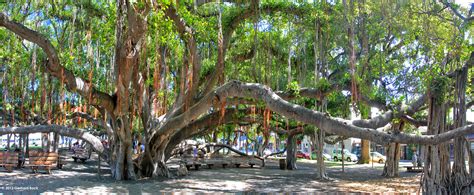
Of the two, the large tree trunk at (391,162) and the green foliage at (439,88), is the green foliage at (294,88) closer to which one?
the green foliage at (439,88)

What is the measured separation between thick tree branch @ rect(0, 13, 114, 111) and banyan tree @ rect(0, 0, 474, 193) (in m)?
0.02

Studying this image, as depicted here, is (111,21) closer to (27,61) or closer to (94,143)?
(27,61)

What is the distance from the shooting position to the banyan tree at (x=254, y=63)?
27.2ft

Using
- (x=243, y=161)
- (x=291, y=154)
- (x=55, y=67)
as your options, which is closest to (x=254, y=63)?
(x=55, y=67)

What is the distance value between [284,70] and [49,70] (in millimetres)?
8367

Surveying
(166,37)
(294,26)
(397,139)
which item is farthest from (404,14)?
(166,37)

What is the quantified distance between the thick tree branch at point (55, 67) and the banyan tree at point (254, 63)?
2 centimetres

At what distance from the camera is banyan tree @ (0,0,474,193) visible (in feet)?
27.2

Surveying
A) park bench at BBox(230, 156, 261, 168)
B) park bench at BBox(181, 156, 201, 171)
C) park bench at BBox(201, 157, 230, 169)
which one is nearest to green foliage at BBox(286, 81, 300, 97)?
park bench at BBox(181, 156, 201, 171)

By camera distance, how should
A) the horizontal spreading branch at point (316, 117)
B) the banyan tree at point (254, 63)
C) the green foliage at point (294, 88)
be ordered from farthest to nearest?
the green foliage at point (294, 88) → the banyan tree at point (254, 63) → the horizontal spreading branch at point (316, 117)

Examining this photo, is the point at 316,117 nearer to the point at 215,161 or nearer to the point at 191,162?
the point at 191,162

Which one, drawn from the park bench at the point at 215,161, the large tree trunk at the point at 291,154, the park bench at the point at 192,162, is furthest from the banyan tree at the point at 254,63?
the park bench at the point at 215,161

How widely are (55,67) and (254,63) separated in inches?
217

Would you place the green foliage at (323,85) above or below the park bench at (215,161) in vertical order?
above
